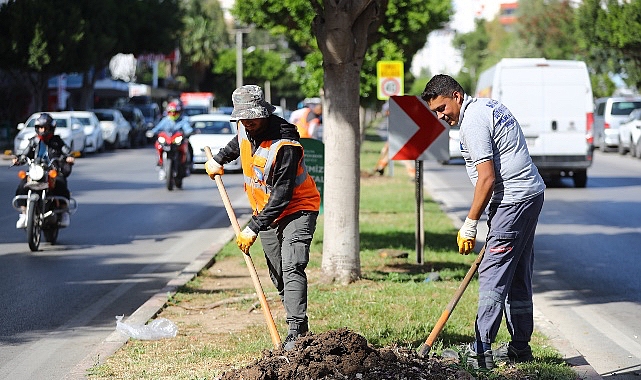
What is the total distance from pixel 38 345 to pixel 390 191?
13838 mm

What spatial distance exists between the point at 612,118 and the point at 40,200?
31216 millimetres

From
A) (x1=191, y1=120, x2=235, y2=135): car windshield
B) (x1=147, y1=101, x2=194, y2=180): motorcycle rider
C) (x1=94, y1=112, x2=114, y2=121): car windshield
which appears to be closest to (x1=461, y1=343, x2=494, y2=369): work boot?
(x1=147, y1=101, x2=194, y2=180): motorcycle rider

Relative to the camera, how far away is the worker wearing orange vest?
6645 mm

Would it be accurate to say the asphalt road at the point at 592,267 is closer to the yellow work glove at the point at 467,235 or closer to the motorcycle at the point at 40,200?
the yellow work glove at the point at 467,235

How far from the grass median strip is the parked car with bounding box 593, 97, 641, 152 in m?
28.7

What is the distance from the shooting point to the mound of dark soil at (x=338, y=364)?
5527 millimetres

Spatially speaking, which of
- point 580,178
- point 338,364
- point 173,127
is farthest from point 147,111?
point 338,364

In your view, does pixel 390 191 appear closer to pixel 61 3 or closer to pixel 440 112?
pixel 440 112

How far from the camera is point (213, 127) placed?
29.7 meters

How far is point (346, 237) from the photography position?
9.95 meters

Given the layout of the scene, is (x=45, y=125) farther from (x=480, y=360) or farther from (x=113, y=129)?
(x=113, y=129)

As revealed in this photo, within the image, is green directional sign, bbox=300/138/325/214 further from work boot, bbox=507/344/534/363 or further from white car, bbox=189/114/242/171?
white car, bbox=189/114/242/171

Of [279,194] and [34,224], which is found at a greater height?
[279,194]

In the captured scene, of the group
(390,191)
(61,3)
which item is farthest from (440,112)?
(61,3)
